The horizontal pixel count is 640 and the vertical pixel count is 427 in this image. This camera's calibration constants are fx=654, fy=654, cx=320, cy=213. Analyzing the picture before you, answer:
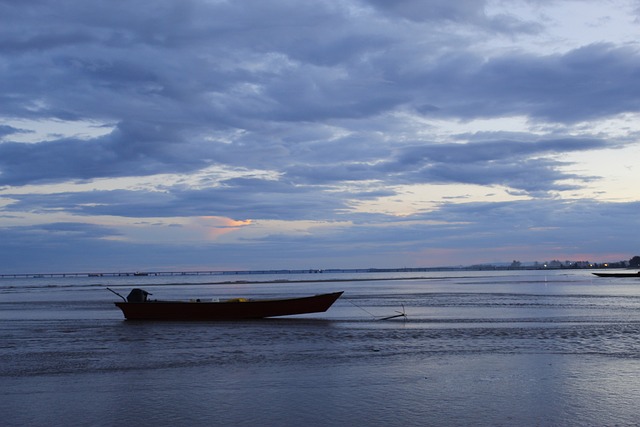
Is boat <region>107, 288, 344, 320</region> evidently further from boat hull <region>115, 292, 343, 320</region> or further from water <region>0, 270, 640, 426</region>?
water <region>0, 270, 640, 426</region>

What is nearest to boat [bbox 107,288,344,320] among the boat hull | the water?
the boat hull

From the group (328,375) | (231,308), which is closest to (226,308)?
(231,308)

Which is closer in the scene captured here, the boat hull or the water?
the water

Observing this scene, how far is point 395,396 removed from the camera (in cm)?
1487

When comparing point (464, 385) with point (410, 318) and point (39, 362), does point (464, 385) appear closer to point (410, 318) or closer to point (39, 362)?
point (39, 362)

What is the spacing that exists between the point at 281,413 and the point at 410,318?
24.2 meters

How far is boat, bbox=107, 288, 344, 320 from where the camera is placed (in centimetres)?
3775

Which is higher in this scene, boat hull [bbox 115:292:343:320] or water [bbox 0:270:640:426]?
boat hull [bbox 115:292:343:320]

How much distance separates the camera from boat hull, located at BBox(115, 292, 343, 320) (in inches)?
1487

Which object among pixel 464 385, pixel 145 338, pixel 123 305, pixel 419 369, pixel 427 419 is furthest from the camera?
pixel 123 305

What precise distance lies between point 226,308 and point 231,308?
0.30 meters

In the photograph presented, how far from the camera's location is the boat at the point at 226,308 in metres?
37.8

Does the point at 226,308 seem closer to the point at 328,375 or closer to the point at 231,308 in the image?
the point at 231,308

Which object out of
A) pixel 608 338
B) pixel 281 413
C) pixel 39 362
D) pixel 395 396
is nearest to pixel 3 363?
pixel 39 362
